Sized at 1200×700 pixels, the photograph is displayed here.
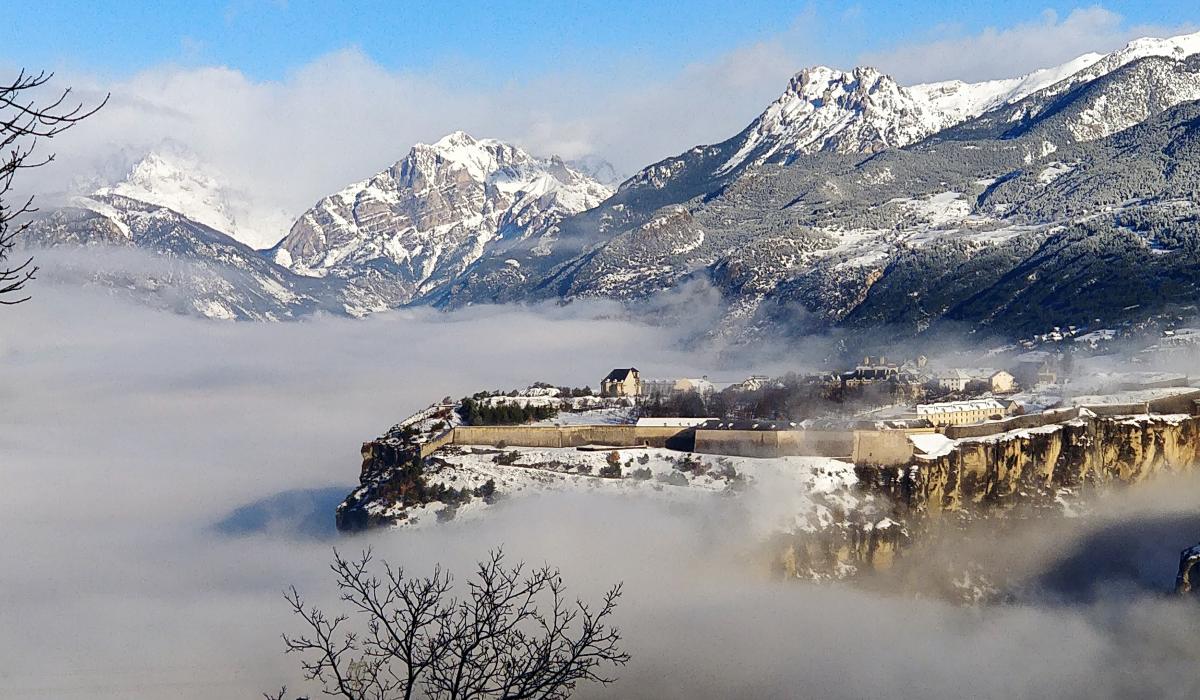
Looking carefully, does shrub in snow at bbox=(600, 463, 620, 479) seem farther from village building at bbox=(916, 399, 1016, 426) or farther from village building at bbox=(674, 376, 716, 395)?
village building at bbox=(674, 376, 716, 395)

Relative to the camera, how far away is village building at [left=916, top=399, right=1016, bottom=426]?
12512cm

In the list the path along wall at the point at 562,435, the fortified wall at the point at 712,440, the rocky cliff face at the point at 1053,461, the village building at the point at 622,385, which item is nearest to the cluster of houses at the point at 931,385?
the village building at the point at 622,385

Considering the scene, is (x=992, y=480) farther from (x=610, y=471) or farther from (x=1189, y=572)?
(x=610, y=471)

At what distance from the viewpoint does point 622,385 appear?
16700 cm

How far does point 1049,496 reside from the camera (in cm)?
11219

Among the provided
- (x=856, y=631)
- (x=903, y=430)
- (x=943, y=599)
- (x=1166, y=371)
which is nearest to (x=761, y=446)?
(x=903, y=430)

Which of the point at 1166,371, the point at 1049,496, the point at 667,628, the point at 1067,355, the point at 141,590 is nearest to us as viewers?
Result: the point at 667,628

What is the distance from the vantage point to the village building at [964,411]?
411 feet

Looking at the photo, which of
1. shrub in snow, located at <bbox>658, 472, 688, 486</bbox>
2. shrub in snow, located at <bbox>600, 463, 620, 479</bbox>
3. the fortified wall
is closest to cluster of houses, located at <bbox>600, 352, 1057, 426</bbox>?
the fortified wall

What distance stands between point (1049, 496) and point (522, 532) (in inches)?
1522

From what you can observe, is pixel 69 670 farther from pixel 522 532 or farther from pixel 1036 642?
pixel 1036 642

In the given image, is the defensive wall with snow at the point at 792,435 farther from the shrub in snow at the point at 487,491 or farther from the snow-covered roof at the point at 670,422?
the shrub in snow at the point at 487,491

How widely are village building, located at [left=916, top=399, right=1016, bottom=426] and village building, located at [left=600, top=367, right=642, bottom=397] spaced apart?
39263 millimetres

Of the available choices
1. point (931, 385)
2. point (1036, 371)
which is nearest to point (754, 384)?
point (931, 385)
